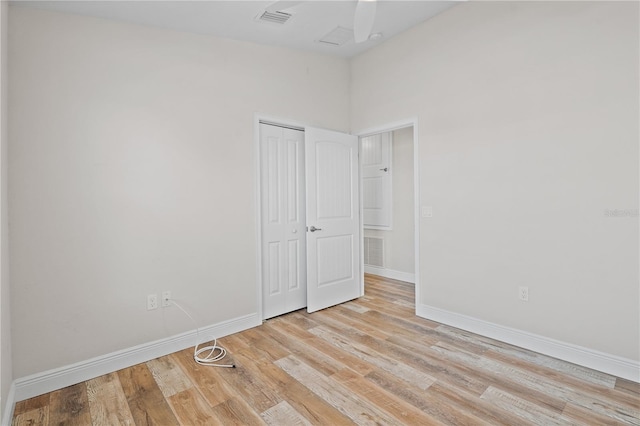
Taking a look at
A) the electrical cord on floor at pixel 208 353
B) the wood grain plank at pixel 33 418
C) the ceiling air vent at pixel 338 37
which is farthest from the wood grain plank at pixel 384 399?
the ceiling air vent at pixel 338 37

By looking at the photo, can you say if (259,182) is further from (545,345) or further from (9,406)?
(545,345)

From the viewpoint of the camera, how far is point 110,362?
2475 mm

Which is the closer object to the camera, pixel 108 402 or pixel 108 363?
pixel 108 402

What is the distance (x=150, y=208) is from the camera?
2.68 m

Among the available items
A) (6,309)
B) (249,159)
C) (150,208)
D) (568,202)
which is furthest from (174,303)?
(568,202)

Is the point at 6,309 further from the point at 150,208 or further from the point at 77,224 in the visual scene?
the point at 150,208

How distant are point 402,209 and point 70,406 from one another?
4235mm

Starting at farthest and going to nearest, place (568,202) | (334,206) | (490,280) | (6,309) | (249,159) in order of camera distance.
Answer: (334,206) < (249,159) < (490,280) < (568,202) < (6,309)

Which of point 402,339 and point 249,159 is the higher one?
point 249,159

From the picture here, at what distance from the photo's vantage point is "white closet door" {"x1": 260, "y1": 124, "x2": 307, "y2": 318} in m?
3.41

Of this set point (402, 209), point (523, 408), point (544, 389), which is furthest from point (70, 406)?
point (402, 209)

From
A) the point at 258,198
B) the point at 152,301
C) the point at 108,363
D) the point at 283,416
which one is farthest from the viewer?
the point at 258,198

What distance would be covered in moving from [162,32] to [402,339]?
11.0 ft

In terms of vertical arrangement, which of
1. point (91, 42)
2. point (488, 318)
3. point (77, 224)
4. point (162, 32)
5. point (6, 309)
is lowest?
point (488, 318)
